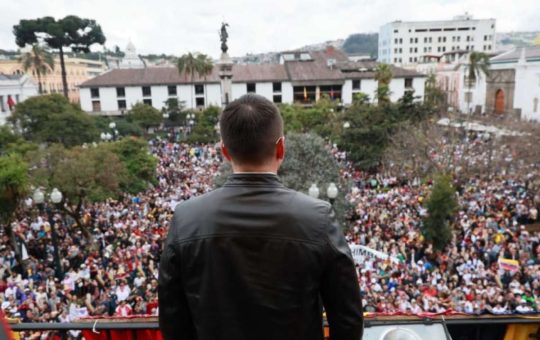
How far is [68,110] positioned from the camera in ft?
110

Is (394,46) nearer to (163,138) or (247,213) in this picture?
(163,138)

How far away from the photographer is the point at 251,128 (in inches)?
66.3

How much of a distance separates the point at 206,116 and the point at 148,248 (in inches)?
1309

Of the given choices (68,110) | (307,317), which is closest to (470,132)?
(68,110)

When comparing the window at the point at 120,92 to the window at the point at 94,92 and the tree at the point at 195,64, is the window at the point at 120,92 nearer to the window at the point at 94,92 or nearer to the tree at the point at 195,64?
the window at the point at 94,92

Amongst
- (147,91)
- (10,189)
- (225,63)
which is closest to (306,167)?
(10,189)

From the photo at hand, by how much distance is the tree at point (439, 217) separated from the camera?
14.0 m

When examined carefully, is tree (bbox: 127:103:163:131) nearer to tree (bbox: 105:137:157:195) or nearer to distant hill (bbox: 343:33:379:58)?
tree (bbox: 105:137:157:195)

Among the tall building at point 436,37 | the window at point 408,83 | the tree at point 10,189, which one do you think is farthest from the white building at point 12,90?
the tall building at point 436,37

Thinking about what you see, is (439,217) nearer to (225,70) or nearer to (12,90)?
(225,70)

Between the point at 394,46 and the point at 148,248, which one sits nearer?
the point at 148,248

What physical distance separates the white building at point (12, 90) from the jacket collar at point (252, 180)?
4339 cm

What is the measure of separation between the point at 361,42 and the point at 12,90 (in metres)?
168

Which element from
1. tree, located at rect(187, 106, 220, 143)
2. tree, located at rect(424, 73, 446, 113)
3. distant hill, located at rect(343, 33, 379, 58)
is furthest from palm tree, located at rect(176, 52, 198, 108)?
distant hill, located at rect(343, 33, 379, 58)
